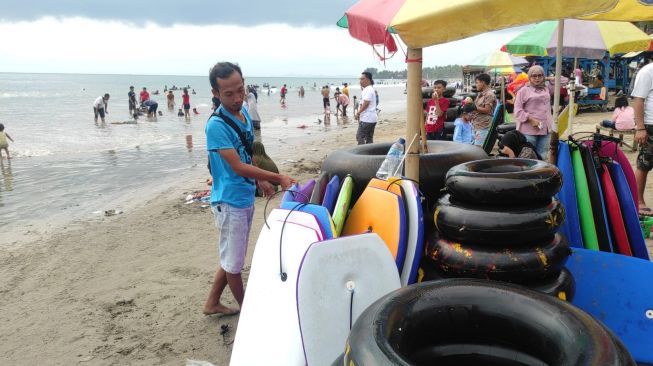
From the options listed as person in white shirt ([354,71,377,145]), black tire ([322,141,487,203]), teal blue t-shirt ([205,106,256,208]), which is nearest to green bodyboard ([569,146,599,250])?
black tire ([322,141,487,203])

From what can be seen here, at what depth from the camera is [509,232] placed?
104 inches

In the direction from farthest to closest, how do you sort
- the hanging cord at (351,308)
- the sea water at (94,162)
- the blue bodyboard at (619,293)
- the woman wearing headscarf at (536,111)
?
the sea water at (94,162) → the woman wearing headscarf at (536,111) → the blue bodyboard at (619,293) → the hanging cord at (351,308)

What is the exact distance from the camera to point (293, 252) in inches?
116

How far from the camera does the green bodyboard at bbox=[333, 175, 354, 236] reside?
Answer: 3.34 metres

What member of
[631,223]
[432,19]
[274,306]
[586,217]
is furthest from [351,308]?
[631,223]

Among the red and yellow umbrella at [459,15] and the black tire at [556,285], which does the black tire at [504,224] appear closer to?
the black tire at [556,285]

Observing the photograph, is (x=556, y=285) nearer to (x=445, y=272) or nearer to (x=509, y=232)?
(x=509, y=232)

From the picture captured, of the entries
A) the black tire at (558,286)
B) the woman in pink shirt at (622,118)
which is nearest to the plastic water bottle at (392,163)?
the black tire at (558,286)

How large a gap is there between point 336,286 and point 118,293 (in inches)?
127

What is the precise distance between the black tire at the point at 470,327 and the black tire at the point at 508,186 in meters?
0.85

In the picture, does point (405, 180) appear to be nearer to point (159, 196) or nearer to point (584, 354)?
point (584, 354)

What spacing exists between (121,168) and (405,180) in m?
12.7

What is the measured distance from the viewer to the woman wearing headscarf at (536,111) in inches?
266

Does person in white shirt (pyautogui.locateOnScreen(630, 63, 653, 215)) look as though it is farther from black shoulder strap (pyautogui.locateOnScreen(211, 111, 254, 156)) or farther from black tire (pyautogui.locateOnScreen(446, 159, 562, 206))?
black shoulder strap (pyautogui.locateOnScreen(211, 111, 254, 156))
